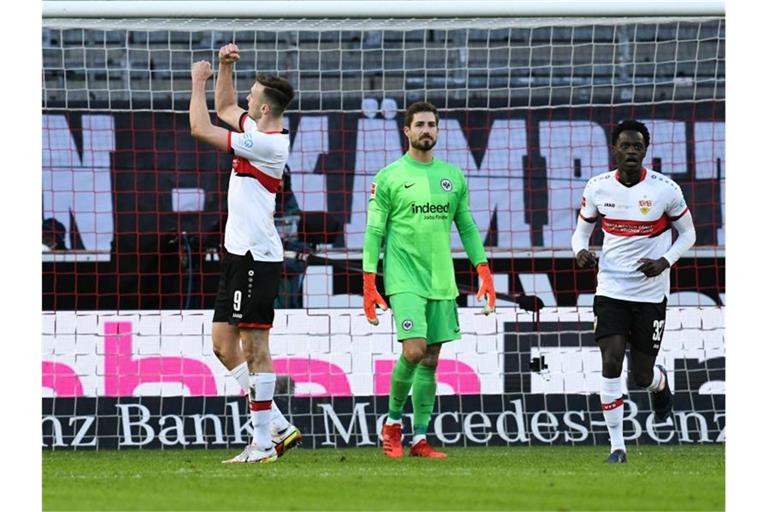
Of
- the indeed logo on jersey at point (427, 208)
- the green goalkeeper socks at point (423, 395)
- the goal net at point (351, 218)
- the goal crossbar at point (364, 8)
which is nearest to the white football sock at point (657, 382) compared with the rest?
the green goalkeeper socks at point (423, 395)

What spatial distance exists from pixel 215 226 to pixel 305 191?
0.88 metres

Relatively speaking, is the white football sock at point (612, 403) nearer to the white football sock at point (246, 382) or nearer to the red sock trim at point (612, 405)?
the red sock trim at point (612, 405)

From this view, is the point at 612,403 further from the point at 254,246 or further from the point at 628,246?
the point at 254,246

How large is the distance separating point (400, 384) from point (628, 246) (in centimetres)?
171

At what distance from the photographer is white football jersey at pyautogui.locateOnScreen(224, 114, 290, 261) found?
364 inches

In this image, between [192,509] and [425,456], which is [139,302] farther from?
[192,509]

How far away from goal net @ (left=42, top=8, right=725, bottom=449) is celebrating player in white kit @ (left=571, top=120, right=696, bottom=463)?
6.87 ft

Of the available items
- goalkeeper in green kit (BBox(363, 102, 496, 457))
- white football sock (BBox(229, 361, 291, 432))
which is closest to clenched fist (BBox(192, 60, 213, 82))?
goalkeeper in green kit (BBox(363, 102, 496, 457))

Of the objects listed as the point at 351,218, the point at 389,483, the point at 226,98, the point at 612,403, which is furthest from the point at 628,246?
the point at 351,218

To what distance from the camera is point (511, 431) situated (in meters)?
11.9

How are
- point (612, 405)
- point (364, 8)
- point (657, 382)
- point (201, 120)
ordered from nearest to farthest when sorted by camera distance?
1. point (201, 120)
2. point (612, 405)
3. point (657, 382)
4. point (364, 8)

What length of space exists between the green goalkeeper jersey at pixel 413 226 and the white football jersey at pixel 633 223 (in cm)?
96

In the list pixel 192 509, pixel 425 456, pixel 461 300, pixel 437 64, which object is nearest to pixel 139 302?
pixel 461 300

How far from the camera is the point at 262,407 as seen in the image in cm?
922
